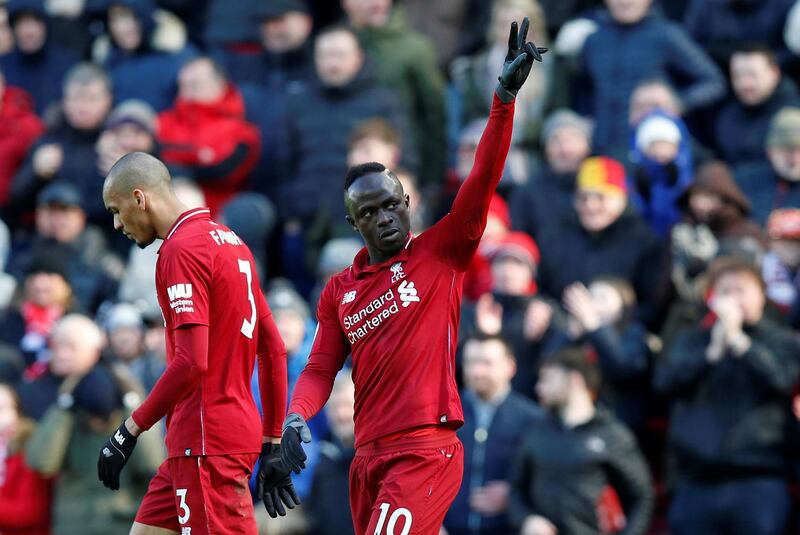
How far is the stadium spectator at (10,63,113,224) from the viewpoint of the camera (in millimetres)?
13906

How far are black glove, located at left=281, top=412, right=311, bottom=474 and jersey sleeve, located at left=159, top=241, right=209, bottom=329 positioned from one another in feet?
1.97

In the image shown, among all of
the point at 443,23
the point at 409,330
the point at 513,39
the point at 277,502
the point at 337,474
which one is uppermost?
the point at 443,23

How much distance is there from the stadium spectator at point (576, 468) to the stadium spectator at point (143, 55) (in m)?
5.41

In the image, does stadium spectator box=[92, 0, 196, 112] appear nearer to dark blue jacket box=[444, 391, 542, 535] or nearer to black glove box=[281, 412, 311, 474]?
dark blue jacket box=[444, 391, 542, 535]

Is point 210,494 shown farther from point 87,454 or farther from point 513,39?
point 87,454

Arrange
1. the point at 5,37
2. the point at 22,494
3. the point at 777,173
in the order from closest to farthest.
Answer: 1. the point at 22,494
2. the point at 777,173
3. the point at 5,37

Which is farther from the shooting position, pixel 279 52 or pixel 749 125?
pixel 279 52

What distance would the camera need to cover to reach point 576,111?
13.8 m

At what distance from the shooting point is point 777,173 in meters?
11.7

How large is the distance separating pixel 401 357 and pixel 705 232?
435 cm

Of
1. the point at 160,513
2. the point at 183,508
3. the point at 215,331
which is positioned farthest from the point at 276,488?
the point at 215,331

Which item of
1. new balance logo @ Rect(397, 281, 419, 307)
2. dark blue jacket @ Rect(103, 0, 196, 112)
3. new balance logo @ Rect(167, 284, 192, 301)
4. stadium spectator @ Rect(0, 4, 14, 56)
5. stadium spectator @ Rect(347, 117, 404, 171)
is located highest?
stadium spectator @ Rect(0, 4, 14, 56)

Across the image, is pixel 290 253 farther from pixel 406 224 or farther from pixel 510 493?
pixel 406 224

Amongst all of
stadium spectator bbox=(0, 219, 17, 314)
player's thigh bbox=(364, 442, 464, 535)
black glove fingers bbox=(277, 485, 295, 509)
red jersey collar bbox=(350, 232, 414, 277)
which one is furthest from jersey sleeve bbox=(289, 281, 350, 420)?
stadium spectator bbox=(0, 219, 17, 314)
